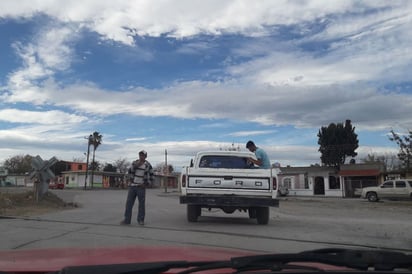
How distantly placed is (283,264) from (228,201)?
9235 millimetres

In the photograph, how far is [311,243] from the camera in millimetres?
9195

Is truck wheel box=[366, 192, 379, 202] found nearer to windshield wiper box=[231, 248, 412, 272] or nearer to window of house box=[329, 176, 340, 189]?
window of house box=[329, 176, 340, 189]

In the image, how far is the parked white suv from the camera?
3856 cm

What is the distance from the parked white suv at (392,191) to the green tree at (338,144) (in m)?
36.5

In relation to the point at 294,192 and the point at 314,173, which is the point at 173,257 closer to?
the point at 294,192

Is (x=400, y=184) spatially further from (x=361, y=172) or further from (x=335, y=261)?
(x=335, y=261)

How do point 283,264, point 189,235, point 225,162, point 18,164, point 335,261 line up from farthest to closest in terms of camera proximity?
point 18,164 < point 225,162 < point 189,235 < point 335,261 < point 283,264

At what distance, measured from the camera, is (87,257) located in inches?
146

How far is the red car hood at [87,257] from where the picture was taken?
325 centimetres

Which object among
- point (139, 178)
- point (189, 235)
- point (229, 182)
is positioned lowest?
point (189, 235)

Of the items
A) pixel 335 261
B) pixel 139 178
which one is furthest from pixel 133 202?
pixel 335 261

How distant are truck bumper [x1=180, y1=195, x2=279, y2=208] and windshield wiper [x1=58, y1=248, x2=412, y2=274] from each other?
890 cm

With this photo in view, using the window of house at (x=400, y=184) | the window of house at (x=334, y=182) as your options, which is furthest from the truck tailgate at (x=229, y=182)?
the window of house at (x=334, y=182)

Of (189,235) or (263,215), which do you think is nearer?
(189,235)
